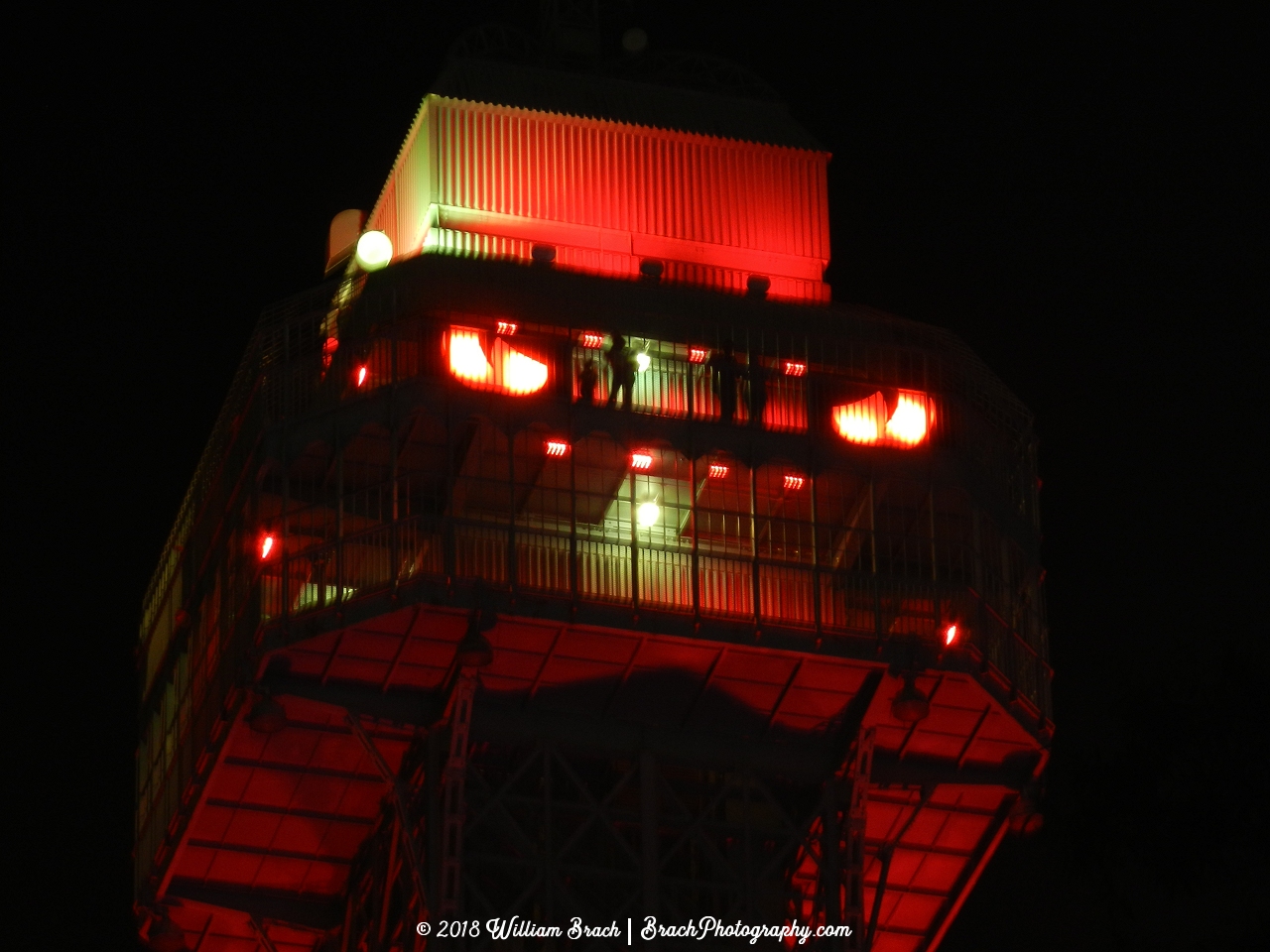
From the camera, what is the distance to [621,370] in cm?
6619

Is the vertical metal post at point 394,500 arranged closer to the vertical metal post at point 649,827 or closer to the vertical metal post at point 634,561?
the vertical metal post at point 634,561

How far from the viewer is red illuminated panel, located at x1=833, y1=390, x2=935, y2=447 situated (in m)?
67.4

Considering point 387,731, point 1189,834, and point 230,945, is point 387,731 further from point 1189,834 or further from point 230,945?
point 1189,834

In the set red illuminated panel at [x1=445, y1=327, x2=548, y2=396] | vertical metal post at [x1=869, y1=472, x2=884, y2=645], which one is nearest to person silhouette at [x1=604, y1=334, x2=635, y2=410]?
red illuminated panel at [x1=445, y1=327, x2=548, y2=396]

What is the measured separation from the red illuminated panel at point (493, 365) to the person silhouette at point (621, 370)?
4.27ft

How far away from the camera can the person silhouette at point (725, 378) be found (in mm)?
66500

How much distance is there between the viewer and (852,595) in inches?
2618

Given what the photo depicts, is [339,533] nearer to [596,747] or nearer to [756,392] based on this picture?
[596,747]

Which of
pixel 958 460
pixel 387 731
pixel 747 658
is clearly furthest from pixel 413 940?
pixel 958 460

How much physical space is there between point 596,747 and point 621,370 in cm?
729

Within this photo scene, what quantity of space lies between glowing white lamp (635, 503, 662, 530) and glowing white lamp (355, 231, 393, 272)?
7.32 m

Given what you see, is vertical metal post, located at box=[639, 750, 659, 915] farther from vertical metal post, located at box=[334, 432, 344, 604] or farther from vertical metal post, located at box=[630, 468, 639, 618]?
vertical metal post, located at box=[334, 432, 344, 604]

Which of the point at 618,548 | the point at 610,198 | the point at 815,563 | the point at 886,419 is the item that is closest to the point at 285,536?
the point at 618,548

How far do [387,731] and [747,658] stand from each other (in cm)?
722
